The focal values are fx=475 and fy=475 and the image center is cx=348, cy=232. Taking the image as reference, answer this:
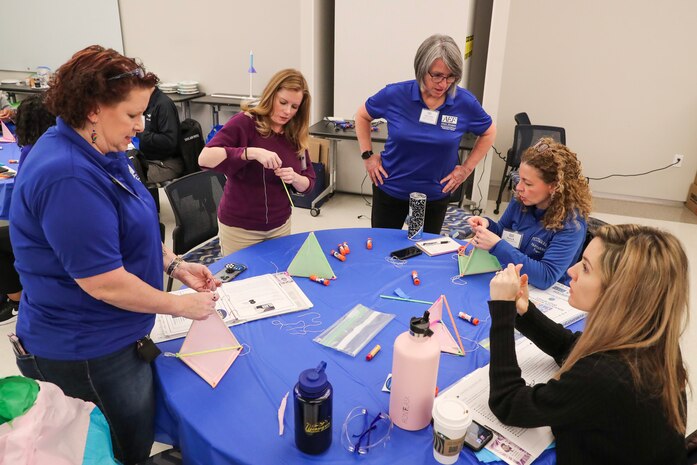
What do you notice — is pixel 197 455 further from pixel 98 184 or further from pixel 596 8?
pixel 596 8

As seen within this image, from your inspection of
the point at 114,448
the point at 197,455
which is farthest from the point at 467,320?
the point at 114,448

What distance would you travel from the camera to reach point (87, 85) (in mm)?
1075

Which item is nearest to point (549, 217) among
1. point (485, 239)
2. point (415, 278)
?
point (485, 239)

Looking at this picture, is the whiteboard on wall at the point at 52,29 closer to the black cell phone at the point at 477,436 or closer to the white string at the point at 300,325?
the white string at the point at 300,325

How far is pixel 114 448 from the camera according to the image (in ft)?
4.34

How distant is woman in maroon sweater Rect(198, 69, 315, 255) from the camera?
2000mm

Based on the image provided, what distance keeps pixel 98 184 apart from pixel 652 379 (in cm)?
129

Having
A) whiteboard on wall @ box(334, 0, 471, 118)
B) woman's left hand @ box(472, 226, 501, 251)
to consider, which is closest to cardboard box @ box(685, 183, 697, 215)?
whiteboard on wall @ box(334, 0, 471, 118)

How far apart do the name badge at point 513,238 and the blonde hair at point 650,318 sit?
0.89 meters

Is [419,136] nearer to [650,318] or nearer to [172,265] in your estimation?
[172,265]

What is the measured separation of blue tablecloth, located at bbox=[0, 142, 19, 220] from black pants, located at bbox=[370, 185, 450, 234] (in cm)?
179

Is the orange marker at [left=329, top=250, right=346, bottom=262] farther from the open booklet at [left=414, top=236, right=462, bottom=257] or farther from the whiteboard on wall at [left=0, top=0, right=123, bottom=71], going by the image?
the whiteboard on wall at [left=0, top=0, right=123, bottom=71]

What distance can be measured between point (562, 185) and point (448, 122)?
0.83m

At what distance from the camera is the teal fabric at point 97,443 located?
3.37ft
